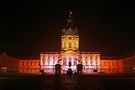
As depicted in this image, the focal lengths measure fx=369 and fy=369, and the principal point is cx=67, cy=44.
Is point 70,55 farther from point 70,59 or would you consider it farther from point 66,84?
point 66,84

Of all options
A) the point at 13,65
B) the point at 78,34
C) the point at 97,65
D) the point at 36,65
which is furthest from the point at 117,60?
the point at 13,65

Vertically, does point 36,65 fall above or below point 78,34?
below

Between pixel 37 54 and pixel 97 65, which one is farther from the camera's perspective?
Result: pixel 37 54

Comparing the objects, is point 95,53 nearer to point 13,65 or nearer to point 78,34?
point 78,34

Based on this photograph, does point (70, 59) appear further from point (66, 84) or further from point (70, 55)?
point (66, 84)

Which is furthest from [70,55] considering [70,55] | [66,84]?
[66,84]

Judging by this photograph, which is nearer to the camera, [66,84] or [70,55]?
[66,84]

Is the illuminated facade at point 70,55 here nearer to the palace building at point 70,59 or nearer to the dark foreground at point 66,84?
the palace building at point 70,59

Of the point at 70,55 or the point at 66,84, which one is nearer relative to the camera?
the point at 66,84

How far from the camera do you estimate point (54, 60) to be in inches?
4294

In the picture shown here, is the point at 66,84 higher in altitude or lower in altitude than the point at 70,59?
lower

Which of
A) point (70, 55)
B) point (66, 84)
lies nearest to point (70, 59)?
point (70, 55)

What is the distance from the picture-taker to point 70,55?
11019 centimetres

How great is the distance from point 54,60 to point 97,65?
501 inches
